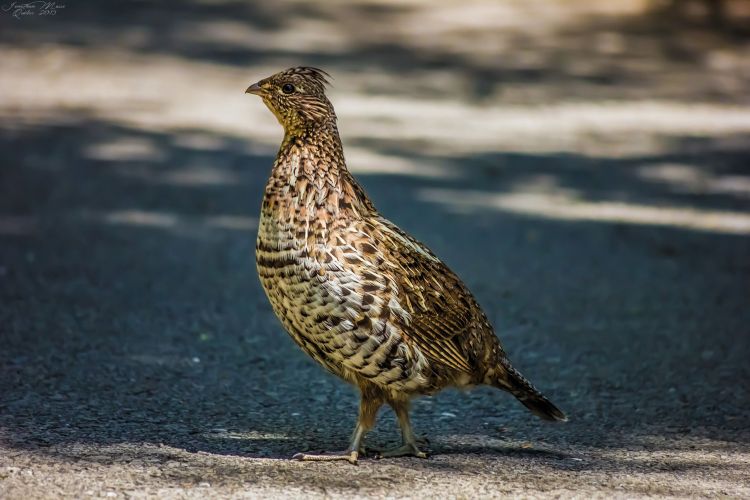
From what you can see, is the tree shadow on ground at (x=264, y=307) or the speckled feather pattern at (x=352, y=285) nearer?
the speckled feather pattern at (x=352, y=285)

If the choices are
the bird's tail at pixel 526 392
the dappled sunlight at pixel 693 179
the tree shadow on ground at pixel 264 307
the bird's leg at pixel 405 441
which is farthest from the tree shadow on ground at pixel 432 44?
the bird's leg at pixel 405 441

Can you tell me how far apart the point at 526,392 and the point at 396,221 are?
3.95 meters

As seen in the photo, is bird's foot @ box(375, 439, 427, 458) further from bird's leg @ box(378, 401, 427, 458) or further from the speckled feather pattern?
the speckled feather pattern

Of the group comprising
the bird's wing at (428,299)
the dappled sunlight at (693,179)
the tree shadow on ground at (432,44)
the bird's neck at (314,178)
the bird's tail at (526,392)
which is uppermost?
the tree shadow on ground at (432,44)

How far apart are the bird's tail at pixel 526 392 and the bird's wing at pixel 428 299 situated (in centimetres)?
23

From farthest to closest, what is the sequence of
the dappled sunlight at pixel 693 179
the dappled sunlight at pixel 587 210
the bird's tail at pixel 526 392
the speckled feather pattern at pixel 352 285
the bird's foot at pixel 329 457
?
the dappled sunlight at pixel 693 179
the dappled sunlight at pixel 587 210
the bird's tail at pixel 526 392
the bird's foot at pixel 329 457
the speckled feather pattern at pixel 352 285

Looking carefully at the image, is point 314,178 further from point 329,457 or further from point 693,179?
point 693,179

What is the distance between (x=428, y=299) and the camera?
189 inches

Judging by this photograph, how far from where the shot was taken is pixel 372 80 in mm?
13328

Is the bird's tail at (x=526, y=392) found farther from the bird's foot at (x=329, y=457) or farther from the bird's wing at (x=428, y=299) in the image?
the bird's foot at (x=329, y=457)

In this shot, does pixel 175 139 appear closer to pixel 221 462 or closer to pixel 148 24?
pixel 148 24

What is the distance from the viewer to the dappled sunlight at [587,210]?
361 inches
